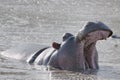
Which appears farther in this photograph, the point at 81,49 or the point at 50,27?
the point at 50,27

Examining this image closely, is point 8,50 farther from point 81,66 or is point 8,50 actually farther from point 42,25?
point 42,25

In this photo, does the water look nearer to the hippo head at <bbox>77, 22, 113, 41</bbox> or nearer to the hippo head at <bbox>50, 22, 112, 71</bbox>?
the hippo head at <bbox>50, 22, 112, 71</bbox>

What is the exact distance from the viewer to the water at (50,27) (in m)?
9.78

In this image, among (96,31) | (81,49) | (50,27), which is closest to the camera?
(96,31)

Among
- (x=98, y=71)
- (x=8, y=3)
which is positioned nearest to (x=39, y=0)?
(x=8, y=3)

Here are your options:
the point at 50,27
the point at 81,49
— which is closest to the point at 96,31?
the point at 81,49

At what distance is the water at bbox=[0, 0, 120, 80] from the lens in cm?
978

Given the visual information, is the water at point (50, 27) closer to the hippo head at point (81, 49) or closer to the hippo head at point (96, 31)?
the hippo head at point (81, 49)

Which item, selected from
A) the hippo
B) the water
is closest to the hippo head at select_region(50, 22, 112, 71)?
the hippo

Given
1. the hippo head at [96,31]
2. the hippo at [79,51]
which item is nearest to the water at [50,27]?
the hippo at [79,51]

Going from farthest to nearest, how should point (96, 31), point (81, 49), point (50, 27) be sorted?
1. point (50, 27)
2. point (81, 49)
3. point (96, 31)

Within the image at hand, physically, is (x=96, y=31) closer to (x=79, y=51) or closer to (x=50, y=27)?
(x=79, y=51)

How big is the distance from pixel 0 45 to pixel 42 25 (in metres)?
4.35

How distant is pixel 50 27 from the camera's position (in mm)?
16188
